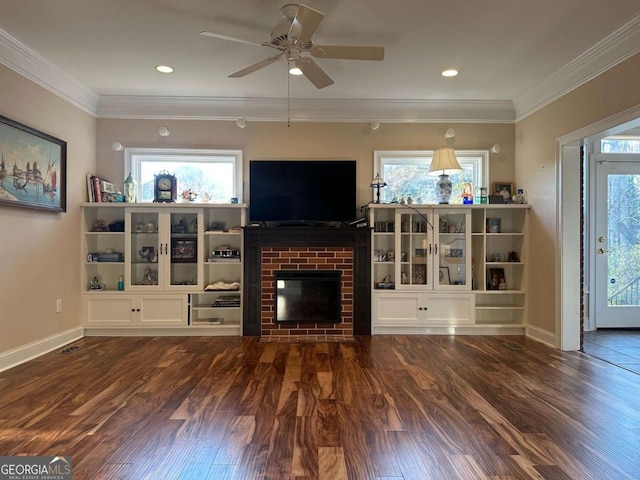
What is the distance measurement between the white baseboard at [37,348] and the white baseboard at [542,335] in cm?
514

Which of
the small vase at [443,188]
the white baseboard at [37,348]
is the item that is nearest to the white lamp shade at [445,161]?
the small vase at [443,188]

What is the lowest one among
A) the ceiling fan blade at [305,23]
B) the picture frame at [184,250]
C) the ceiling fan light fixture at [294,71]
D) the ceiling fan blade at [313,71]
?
the picture frame at [184,250]

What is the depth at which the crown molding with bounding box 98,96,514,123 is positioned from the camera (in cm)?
455

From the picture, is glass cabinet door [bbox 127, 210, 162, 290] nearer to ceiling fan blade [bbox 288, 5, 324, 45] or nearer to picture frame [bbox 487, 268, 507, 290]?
ceiling fan blade [bbox 288, 5, 324, 45]

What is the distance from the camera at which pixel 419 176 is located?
4.84m

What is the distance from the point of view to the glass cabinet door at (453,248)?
14.8 feet

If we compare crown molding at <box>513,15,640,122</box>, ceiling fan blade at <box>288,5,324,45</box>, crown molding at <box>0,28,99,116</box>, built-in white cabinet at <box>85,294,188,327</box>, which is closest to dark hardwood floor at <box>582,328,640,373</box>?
crown molding at <box>513,15,640,122</box>

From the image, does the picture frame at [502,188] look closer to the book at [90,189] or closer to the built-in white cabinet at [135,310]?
the built-in white cabinet at [135,310]

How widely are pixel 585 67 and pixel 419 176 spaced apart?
198 centimetres

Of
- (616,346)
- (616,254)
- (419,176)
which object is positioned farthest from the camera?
(419,176)

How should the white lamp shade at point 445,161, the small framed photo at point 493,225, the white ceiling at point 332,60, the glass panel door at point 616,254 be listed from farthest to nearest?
the glass panel door at point 616,254 → the small framed photo at point 493,225 → the white lamp shade at point 445,161 → the white ceiling at point 332,60

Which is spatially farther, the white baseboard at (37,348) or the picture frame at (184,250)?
the picture frame at (184,250)

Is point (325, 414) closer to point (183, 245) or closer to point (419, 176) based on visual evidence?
point (183, 245)

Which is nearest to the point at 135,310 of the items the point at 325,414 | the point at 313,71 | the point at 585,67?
the point at 325,414
